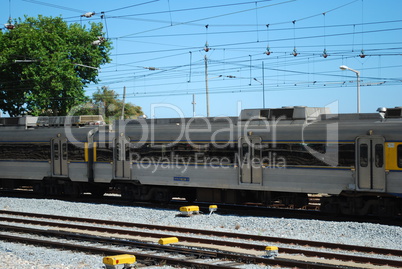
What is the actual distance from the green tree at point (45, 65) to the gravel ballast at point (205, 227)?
22.1 meters

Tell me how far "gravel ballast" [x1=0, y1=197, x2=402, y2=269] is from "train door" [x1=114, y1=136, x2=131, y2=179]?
67.9 inches

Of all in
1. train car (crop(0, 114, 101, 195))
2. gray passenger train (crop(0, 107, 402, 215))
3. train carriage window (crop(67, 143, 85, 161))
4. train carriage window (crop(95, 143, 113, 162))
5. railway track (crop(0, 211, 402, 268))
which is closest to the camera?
railway track (crop(0, 211, 402, 268))

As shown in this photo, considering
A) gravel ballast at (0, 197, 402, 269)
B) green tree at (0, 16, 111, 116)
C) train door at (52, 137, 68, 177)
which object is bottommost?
gravel ballast at (0, 197, 402, 269)

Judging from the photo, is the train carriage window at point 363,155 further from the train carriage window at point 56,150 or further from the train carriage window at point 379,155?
the train carriage window at point 56,150

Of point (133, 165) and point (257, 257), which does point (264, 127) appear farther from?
point (257, 257)

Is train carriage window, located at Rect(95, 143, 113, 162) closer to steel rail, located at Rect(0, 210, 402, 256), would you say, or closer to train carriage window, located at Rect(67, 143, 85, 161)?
train carriage window, located at Rect(67, 143, 85, 161)

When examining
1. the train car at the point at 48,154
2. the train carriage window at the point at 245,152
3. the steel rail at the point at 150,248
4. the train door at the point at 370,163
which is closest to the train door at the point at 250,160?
the train carriage window at the point at 245,152

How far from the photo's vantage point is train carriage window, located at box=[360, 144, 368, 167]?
17312 mm

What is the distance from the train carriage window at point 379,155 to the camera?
17.0 m

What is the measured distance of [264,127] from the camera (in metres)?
19.5

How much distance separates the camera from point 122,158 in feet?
76.0

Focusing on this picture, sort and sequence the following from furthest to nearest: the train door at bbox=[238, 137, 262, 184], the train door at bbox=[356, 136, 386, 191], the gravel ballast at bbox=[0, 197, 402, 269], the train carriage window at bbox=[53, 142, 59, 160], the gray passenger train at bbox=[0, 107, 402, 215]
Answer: the train carriage window at bbox=[53, 142, 59, 160]
the train door at bbox=[238, 137, 262, 184]
the gray passenger train at bbox=[0, 107, 402, 215]
the train door at bbox=[356, 136, 386, 191]
the gravel ballast at bbox=[0, 197, 402, 269]

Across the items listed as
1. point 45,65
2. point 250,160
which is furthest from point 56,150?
point 45,65

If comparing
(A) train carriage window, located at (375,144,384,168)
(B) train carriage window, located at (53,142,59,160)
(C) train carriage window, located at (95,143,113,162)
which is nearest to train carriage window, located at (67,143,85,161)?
(B) train carriage window, located at (53,142,59,160)
